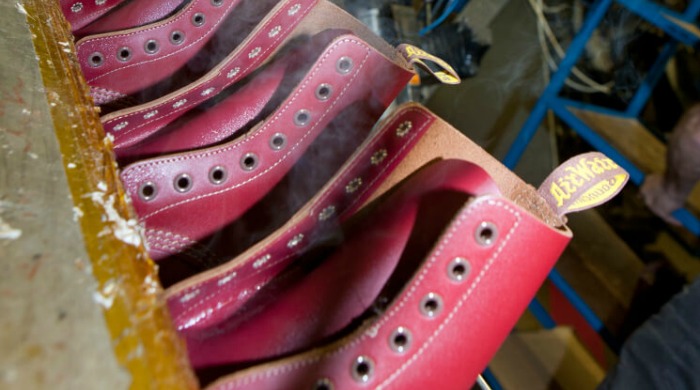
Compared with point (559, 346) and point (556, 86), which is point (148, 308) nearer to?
point (559, 346)

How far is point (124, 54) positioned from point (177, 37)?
0.08 meters

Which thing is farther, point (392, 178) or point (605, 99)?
point (605, 99)

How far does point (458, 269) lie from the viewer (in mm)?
436

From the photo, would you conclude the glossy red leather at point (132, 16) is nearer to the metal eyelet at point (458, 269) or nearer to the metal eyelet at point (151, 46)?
the metal eyelet at point (151, 46)

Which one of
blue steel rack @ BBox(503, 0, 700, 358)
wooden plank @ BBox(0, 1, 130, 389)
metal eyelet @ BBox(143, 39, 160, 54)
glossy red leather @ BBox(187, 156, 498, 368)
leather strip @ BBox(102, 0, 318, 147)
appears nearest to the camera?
wooden plank @ BBox(0, 1, 130, 389)

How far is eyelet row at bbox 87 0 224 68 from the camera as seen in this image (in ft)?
2.51

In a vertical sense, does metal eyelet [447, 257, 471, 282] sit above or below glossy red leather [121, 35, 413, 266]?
below

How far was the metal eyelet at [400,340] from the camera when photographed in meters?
0.43

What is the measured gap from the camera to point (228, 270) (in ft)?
1.62

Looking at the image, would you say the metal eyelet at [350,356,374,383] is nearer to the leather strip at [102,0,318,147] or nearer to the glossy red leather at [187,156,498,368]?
the glossy red leather at [187,156,498,368]

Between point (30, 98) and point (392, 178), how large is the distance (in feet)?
1.31

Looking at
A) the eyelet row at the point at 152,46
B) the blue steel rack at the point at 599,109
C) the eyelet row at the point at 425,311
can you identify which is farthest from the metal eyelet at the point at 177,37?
the blue steel rack at the point at 599,109

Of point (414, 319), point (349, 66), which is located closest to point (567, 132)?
point (349, 66)

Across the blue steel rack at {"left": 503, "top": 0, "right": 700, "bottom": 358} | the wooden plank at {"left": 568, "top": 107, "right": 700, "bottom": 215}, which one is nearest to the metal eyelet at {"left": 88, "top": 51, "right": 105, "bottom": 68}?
the blue steel rack at {"left": 503, "top": 0, "right": 700, "bottom": 358}
